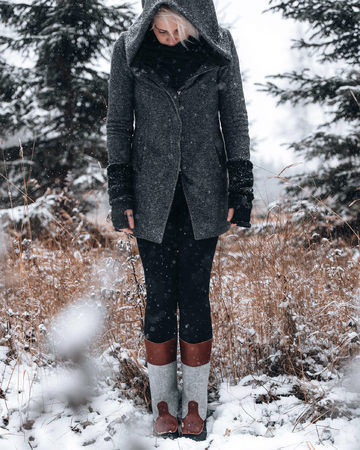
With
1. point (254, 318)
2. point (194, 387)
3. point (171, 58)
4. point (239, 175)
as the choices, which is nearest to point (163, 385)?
point (194, 387)

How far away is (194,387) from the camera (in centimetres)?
138

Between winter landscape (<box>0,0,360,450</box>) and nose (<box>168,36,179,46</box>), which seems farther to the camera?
winter landscape (<box>0,0,360,450</box>)

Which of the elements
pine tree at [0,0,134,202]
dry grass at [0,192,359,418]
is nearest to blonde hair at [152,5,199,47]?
dry grass at [0,192,359,418]

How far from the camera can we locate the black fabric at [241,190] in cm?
128

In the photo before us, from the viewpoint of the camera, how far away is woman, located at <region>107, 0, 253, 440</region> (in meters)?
1.24

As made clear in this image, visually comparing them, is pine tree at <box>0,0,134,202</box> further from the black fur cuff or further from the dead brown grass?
the black fur cuff

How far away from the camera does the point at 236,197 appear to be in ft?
4.25

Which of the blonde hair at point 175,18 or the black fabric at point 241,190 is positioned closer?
the blonde hair at point 175,18

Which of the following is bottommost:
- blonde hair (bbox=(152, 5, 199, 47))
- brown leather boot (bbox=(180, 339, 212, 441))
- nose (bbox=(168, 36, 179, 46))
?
brown leather boot (bbox=(180, 339, 212, 441))

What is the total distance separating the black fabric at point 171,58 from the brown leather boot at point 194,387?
1.12 m

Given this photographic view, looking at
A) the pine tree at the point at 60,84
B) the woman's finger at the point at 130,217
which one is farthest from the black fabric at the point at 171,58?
the pine tree at the point at 60,84

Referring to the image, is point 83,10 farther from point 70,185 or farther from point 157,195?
point 157,195

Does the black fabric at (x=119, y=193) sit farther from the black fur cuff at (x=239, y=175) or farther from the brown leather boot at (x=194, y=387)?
the brown leather boot at (x=194, y=387)

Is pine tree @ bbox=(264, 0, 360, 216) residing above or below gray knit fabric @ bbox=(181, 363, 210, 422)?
above
